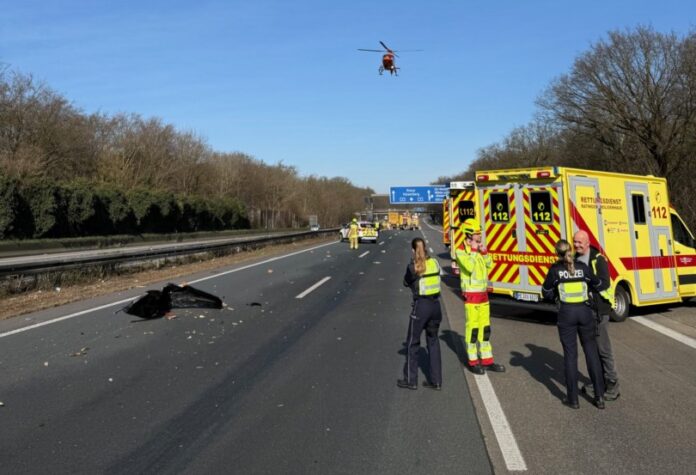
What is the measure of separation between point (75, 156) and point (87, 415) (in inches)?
1854

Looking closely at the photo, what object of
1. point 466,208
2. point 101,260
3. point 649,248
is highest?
point 466,208

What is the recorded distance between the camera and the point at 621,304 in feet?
31.0

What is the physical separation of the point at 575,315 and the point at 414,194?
52895mm

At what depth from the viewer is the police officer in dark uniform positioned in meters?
5.22

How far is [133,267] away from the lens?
18.4 m

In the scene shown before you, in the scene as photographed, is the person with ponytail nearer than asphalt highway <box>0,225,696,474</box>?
No

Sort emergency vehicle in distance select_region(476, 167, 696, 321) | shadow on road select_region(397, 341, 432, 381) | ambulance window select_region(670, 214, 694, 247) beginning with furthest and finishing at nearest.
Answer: ambulance window select_region(670, 214, 694, 247)
emergency vehicle in distance select_region(476, 167, 696, 321)
shadow on road select_region(397, 341, 432, 381)

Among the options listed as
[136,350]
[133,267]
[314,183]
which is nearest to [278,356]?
[136,350]

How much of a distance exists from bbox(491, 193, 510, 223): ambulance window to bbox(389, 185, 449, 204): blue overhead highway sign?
47.0 metres

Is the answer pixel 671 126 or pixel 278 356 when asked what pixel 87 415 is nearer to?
pixel 278 356

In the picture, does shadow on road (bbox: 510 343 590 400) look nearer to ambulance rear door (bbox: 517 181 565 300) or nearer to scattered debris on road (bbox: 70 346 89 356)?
ambulance rear door (bbox: 517 181 565 300)

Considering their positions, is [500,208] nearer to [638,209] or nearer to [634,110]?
[638,209]

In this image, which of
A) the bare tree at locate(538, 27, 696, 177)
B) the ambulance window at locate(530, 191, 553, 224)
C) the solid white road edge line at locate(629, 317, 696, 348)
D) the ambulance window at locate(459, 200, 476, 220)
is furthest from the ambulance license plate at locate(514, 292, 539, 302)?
the bare tree at locate(538, 27, 696, 177)

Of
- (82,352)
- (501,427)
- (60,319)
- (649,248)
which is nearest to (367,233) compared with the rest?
(649,248)
